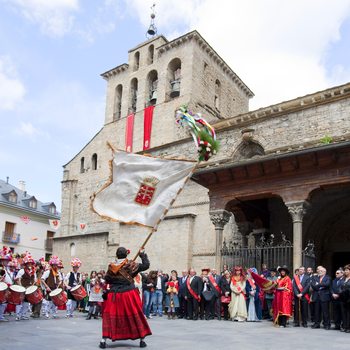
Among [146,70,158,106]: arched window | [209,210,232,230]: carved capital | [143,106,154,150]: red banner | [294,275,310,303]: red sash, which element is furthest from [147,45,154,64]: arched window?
[294,275,310,303]: red sash

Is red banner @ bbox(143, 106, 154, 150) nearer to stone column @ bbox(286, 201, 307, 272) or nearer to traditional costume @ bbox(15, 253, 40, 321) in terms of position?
stone column @ bbox(286, 201, 307, 272)

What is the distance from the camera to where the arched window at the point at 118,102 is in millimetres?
36125

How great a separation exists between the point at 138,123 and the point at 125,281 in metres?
26.7

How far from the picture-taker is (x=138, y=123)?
3350 cm

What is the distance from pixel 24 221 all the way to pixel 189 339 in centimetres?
4076

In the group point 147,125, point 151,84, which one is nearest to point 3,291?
point 147,125

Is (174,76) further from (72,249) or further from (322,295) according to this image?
(322,295)

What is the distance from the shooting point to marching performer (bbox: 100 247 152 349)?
7.21 m

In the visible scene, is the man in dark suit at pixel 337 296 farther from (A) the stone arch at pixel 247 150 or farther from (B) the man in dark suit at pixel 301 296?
(A) the stone arch at pixel 247 150

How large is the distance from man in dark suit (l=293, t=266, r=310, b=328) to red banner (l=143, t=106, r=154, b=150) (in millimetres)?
21068

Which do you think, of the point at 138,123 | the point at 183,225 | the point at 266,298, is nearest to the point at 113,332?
the point at 266,298

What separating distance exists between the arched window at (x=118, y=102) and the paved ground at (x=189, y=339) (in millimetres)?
26782

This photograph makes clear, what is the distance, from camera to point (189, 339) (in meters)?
8.38

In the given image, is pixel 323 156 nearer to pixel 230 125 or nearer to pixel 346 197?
pixel 346 197
